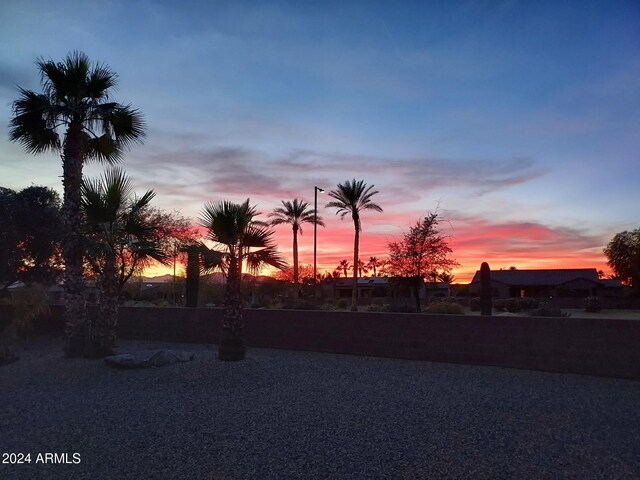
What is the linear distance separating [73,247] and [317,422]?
952 cm

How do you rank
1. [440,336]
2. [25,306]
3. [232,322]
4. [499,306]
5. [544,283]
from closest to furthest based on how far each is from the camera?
[232,322], [440,336], [25,306], [499,306], [544,283]

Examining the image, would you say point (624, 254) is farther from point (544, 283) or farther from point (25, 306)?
point (25, 306)

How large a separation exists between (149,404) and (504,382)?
280 inches

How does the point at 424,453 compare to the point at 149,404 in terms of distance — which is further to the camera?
the point at 149,404

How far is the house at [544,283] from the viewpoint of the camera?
60.6 m

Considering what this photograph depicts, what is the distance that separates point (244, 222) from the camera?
42.7ft

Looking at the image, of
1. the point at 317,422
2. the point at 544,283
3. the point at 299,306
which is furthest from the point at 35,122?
the point at 544,283

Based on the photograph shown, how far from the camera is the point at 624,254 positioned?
57.8 meters

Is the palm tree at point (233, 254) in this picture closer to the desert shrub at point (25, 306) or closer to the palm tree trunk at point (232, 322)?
the palm tree trunk at point (232, 322)

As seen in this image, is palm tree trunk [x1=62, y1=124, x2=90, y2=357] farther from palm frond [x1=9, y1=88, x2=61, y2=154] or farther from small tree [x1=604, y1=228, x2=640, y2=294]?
small tree [x1=604, y1=228, x2=640, y2=294]

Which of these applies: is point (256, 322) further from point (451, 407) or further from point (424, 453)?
point (424, 453)

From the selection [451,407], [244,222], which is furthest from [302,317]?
[451,407]

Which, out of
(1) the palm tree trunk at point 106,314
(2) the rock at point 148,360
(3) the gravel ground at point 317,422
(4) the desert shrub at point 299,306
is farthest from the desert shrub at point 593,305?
(1) the palm tree trunk at point 106,314

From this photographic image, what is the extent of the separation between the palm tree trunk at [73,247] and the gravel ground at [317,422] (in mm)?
1756
